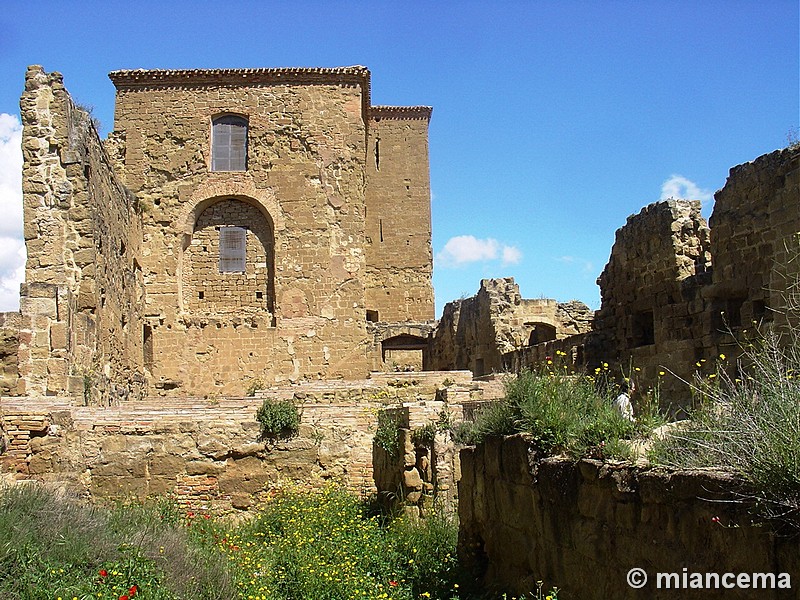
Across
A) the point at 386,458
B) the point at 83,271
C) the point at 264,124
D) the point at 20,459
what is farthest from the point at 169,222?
the point at 386,458

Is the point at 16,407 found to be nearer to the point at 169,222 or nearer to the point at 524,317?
the point at 169,222

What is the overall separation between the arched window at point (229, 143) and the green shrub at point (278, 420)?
39.2 ft

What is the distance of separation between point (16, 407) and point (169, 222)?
1095 cm

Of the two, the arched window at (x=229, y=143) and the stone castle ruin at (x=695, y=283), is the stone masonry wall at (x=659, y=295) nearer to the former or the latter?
the stone castle ruin at (x=695, y=283)

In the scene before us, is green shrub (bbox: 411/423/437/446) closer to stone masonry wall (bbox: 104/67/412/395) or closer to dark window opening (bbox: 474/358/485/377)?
stone masonry wall (bbox: 104/67/412/395)

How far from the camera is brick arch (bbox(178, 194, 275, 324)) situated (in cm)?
2156

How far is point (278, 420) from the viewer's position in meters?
11.3

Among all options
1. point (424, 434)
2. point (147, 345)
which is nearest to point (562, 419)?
point (424, 434)

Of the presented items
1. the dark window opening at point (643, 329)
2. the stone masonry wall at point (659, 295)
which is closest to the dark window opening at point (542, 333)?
the stone masonry wall at point (659, 295)

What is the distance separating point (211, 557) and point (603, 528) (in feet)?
15.2

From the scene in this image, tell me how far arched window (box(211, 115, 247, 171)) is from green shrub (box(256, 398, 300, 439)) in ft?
39.2

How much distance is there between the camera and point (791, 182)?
1058 cm

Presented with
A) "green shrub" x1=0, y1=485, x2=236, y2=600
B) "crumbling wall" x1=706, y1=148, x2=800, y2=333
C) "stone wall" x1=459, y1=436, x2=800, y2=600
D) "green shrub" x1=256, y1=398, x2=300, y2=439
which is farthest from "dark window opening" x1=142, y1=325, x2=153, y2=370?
"stone wall" x1=459, y1=436, x2=800, y2=600

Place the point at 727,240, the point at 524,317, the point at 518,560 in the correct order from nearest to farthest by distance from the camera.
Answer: the point at 518,560
the point at 727,240
the point at 524,317
